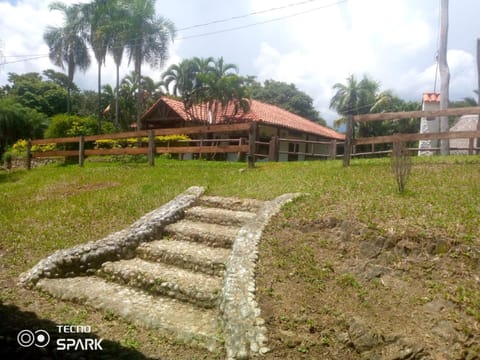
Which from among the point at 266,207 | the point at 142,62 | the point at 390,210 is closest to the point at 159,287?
the point at 266,207

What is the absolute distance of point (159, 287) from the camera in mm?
4359

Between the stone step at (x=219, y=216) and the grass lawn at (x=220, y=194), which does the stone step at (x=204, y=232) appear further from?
the grass lawn at (x=220, y=194)

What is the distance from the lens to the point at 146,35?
22.1m

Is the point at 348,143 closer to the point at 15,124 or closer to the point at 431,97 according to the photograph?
the point at 431,97

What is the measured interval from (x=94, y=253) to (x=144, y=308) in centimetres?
165

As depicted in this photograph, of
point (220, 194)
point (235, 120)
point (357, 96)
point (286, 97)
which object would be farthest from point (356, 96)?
point (220, 194)

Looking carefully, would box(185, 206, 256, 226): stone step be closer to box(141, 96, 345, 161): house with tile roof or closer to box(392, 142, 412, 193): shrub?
box(392, 142, 412, 193): shrub

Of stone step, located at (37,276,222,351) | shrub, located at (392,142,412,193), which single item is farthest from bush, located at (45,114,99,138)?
shrub, located at (392,142,412,193)

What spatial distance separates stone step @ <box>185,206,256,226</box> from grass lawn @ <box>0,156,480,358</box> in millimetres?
697

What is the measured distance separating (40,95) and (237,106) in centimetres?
2645

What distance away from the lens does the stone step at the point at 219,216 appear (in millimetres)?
5697

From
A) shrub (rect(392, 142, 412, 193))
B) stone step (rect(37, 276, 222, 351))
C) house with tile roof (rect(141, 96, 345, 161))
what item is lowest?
stone step (rect(37, 276, 222, 351))

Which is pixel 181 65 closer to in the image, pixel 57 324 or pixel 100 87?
pixel 100 87

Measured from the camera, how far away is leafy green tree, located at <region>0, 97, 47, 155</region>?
24.5m
